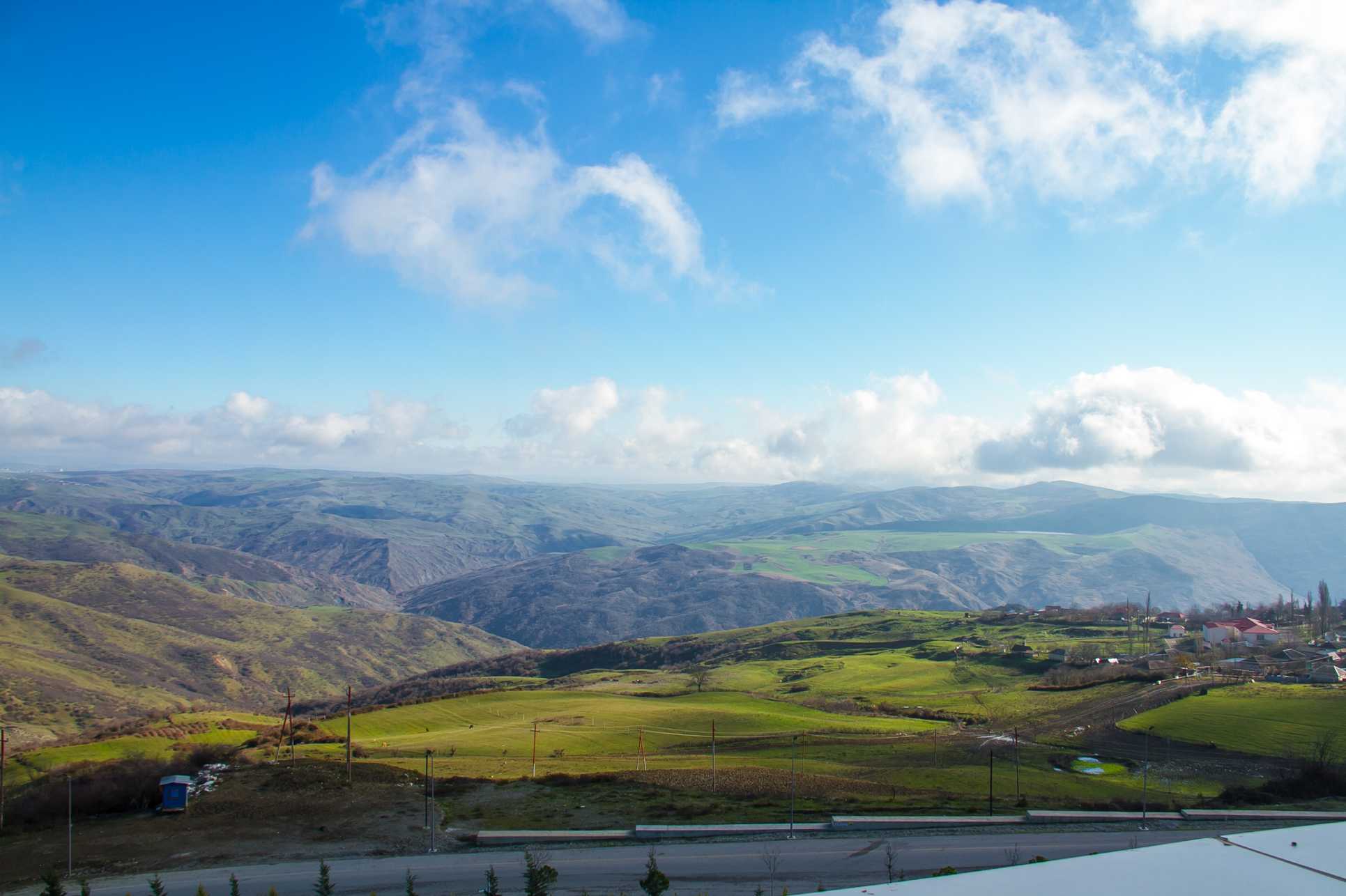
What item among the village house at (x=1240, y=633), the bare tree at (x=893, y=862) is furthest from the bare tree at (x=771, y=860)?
the village house at (x=1240, y=633)

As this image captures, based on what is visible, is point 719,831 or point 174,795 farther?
point 174,795

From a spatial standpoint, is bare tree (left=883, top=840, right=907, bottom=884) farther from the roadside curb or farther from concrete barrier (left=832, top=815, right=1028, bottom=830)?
the roadside curb

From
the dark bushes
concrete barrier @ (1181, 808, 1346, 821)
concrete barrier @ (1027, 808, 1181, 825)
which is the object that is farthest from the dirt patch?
concrete barrier @ (1181, 808, 1346, 821)

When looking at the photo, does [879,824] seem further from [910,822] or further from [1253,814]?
[1253,814]

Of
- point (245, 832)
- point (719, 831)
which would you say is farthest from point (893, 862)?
point (245, 832)

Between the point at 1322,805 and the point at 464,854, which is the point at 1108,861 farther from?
the point at 1322,805

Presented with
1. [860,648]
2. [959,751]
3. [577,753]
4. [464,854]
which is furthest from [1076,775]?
[860,648]

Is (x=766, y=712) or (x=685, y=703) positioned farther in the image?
(x=685, y=703)
